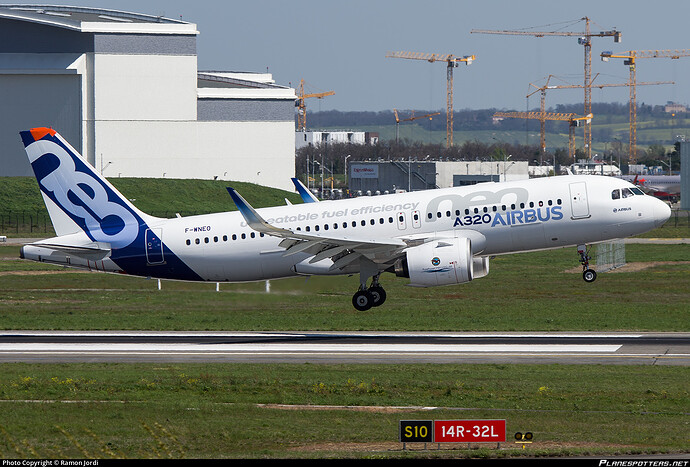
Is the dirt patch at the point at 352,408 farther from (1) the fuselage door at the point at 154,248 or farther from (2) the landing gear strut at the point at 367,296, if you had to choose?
(1) the fuselage door at the point at 154,248

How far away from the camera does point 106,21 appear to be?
157500 millimetres

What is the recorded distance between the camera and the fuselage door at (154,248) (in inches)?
2008

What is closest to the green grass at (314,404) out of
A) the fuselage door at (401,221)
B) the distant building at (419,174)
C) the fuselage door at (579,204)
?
the fuselage door at (579,204)

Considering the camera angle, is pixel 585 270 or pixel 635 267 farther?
pixel 635 267

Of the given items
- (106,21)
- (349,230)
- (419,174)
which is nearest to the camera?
(349,230)

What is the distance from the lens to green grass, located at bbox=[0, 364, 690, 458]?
30203 millimetres

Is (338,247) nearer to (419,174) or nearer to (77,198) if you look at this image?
(77,198)

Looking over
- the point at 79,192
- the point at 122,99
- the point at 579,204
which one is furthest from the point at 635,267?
the point at 122,99

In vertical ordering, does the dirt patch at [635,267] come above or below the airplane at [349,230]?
below

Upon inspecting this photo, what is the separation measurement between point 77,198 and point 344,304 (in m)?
20.2

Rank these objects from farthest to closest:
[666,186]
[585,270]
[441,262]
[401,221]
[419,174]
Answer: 1. [666,186]
2. [419,174]
3. [585,270]
4. [401,221]
5. [441,262]

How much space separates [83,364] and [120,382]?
4.75 metres

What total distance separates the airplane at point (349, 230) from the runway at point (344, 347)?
3.02 m

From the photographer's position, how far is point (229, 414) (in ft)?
114
